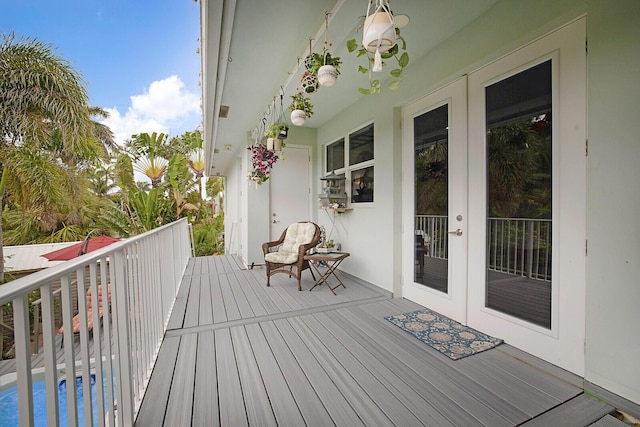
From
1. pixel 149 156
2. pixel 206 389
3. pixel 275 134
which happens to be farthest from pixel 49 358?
pixel 149 156

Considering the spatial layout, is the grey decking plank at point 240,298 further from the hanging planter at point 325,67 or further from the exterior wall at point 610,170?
the exterior wall at point 610,170

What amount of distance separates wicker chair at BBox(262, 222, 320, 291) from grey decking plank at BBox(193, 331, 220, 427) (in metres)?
1.76

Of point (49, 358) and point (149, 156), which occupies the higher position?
point (149, 156)

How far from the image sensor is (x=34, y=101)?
4.74m

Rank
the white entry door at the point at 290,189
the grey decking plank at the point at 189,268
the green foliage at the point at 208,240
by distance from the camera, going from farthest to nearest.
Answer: the green foliage at the point at 208,240 → the white entry door at the point at 290,189 → the grey decking plank at the point at 189,268

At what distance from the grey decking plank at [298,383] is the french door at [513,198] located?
5.71 ft

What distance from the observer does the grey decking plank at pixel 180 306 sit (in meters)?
2.86

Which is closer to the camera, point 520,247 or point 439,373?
point 439,373

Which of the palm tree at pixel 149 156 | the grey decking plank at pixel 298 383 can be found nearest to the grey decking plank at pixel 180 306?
the grey decking plank at pixel 298 383

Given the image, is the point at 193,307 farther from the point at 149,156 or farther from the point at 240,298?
the point at 149,156

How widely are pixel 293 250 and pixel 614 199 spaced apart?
380 centimetres

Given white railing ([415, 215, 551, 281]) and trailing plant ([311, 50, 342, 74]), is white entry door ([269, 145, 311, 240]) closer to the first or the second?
trailing plant ([311, 50, 342, 74])

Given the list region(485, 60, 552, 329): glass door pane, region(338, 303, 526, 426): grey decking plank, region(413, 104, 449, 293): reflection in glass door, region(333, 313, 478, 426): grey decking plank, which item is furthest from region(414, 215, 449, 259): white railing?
region(333, 313, 478, 426): grey decking plank

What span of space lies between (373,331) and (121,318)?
2046 millimetres
